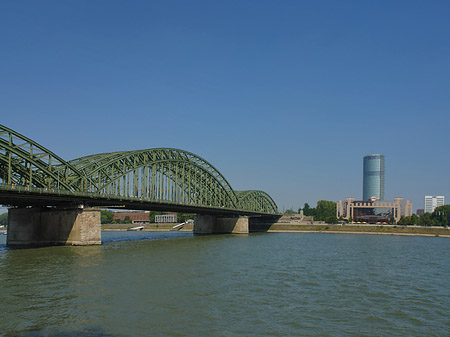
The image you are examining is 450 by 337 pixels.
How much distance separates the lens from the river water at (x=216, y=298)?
21172mm

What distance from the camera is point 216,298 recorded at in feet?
91.8

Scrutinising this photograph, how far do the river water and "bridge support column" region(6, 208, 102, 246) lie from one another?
16.6 meters

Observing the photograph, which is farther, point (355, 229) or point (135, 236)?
point (355, 229)

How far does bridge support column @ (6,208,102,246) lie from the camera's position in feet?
210

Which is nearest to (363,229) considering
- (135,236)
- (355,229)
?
(355,229)

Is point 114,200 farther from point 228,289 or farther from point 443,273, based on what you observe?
point 443,273

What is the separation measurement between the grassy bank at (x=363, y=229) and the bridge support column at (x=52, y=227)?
3919 inches

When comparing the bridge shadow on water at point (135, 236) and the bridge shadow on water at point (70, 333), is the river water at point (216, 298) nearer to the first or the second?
the bridge shadow on water at point (70, 333)

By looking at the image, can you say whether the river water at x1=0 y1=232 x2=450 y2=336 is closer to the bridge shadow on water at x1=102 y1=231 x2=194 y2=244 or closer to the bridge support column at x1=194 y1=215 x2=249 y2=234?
the bridge shadow on water at x1=102 y1=231 x2=194 y2=244

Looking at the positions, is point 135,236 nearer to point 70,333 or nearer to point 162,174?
point 162,174

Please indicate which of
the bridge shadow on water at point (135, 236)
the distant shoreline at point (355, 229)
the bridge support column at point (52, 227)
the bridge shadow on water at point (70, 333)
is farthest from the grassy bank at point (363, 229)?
the bridge shadow on water at point (70, 333)

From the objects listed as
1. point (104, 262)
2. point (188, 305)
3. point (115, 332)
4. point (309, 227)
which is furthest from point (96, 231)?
point (309, 227)

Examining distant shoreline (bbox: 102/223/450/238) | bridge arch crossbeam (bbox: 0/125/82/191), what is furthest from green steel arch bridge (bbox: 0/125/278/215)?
distant shoreline (bbox: 102/223/450/238)

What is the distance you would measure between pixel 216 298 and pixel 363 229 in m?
124
